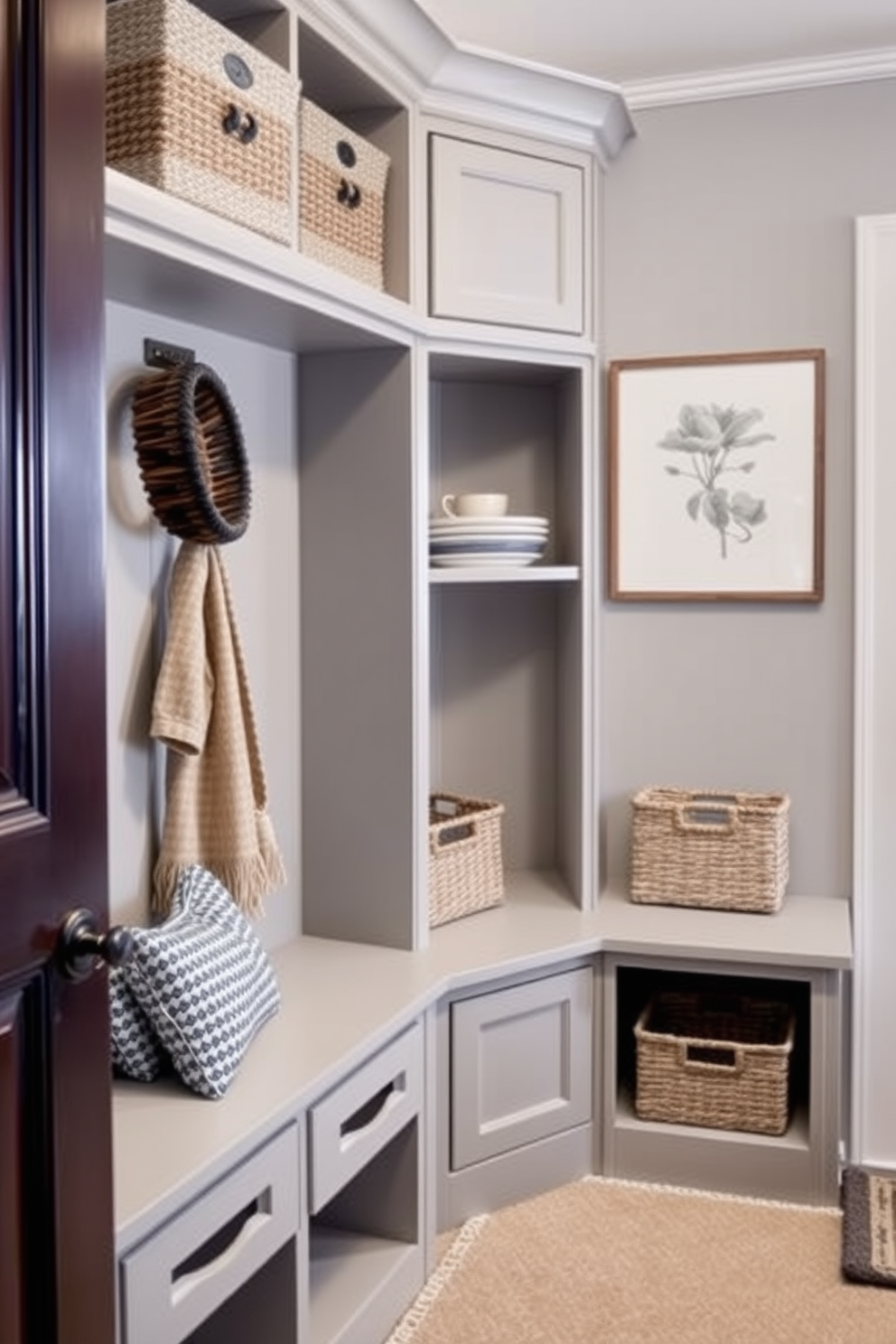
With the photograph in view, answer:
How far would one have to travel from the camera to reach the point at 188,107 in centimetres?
193

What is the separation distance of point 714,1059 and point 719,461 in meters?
1.35

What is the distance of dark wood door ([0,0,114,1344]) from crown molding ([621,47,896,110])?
195 centimetres

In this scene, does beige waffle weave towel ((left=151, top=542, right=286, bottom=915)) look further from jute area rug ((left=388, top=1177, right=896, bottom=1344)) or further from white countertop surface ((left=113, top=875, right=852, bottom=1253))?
jute area rug ((left=388, top=1177, right=896, bottom=1344))

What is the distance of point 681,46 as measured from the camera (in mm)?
2832

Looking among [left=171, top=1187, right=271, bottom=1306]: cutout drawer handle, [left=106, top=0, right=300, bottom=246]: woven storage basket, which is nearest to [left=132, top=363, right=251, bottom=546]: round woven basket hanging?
[left=106, top=0, right=300, bottom=246]: woven storage basket

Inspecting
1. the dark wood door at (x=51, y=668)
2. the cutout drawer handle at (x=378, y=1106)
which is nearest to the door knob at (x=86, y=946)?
the dark wood door at (x=51, y=668)

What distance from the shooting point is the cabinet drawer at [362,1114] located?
204 cm

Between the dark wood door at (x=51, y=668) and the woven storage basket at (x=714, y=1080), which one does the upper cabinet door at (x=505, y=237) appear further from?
the woven storage basket at (x=714, y=1080)

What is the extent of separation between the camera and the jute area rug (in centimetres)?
227

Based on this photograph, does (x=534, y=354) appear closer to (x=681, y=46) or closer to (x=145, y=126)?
(x=681, y=46)

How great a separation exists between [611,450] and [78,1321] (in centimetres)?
224

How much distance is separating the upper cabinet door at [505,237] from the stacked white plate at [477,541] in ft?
1.38

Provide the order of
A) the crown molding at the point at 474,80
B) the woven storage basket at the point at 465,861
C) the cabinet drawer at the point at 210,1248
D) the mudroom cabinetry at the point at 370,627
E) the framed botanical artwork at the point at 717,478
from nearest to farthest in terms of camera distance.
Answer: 1. the cabinet drawer at the point at 210,1248
2. the mudroom cabinetry at the point at 370,627
3. the crown molding at the point at 474,80
4. the woven storage basket at the point at 465,861
5. the framed botanical artwork at the point at 717,478

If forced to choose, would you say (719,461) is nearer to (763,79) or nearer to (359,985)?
A: (763,79)
